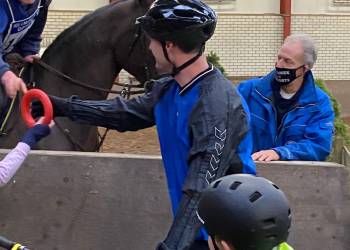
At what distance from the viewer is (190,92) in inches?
124

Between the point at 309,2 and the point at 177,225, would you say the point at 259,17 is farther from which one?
the point at 177,225

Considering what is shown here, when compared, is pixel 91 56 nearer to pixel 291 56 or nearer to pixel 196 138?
pixel 291 56

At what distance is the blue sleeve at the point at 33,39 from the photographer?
5.95 metres

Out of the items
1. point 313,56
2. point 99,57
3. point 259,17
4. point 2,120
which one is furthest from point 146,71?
point 259,17

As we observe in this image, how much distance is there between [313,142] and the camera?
4.86 m

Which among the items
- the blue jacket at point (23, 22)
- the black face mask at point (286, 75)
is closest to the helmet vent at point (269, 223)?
the black face mask at point (286, 75)

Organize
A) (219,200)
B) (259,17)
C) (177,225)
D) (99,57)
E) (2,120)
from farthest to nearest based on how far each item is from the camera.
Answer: (259,17) < (99,57) < (2,120) < (177,225) < (219,200)

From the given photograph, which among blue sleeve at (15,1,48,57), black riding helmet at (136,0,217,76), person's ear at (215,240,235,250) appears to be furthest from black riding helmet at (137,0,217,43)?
blue sleeve at (15,1,48,57)

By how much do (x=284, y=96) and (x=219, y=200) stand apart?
9.35ft

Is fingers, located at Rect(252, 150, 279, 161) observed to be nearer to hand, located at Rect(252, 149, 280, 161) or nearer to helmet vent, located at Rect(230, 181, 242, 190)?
hand, located at Rect(252, 149, 280, 161)

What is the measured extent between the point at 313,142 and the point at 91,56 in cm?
186

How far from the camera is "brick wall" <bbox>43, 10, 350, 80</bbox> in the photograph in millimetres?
16688

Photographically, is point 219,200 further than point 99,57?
No

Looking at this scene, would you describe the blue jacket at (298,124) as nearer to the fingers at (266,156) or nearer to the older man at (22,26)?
the fingers at (266,156)
